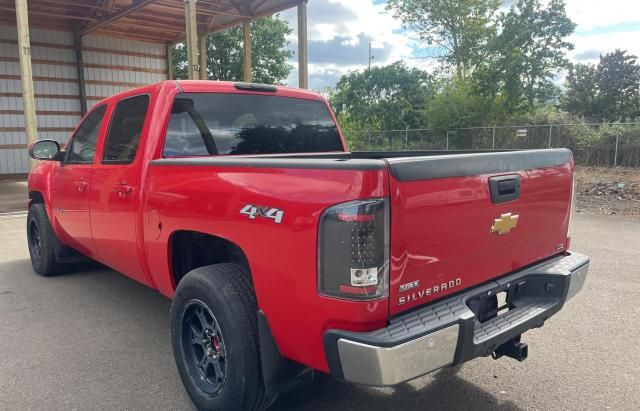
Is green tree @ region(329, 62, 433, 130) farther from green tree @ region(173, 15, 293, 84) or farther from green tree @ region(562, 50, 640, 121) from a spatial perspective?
green tree @ region(562, 50, 640, 121)

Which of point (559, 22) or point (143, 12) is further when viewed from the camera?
point (559, 22)

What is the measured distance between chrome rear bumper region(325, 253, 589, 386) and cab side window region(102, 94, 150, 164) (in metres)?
2.29

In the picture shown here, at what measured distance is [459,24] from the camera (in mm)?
34250

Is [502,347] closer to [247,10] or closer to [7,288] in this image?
[7,288]

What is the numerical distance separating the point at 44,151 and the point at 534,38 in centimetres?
3156

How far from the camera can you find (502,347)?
2.73 meters

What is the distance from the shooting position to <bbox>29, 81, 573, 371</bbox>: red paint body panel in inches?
81.5

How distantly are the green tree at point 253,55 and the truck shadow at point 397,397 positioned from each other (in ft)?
88.0

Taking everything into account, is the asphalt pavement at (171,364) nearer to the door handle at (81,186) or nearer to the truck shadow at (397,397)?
the truck shadow at (397,397)

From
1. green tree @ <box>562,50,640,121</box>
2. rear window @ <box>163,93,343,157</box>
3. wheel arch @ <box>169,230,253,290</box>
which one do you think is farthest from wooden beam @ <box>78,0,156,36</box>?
green tree @ <box>562,50,640,121</box>

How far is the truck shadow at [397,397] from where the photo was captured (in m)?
2.86

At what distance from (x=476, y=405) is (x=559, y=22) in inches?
1302

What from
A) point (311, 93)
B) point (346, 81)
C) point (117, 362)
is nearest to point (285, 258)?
point (117, 362)

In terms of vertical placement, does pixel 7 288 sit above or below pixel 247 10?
below
